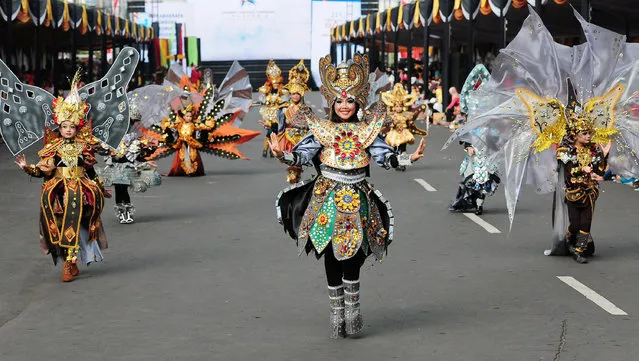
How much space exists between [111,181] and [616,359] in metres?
9.00

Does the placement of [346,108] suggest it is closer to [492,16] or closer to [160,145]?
[160,145]

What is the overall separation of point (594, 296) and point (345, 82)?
305cm

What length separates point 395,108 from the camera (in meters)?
24.0

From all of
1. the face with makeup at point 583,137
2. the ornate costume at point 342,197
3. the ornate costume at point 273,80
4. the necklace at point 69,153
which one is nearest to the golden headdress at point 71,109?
the necklace at point 69,153

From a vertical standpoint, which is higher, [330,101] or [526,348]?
[330,101]

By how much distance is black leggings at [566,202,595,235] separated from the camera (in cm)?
1240

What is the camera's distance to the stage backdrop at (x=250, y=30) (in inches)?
3095

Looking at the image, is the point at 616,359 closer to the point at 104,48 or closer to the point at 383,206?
the point at 383,206

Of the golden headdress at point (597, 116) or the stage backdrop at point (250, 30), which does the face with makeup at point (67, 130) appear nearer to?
the golden headdress at point (597, 116)

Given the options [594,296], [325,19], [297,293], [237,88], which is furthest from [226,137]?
[325,19]

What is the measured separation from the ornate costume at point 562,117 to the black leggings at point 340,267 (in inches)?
149

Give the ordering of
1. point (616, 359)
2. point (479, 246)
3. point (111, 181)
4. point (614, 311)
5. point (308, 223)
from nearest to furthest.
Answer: point (616, 359)
point (308, 223)
point (614, 311)
point (479, 246)
point (111, 181)

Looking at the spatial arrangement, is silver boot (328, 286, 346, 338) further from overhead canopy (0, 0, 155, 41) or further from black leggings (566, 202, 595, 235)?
overhead canopy (0, 0, 155, 41)

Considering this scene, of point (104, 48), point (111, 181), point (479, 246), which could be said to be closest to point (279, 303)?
point (479, 246)
